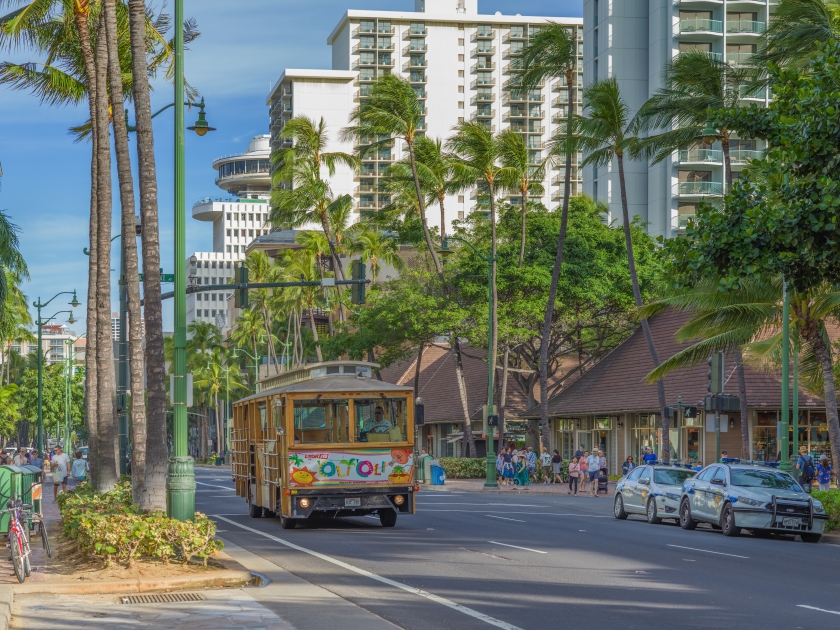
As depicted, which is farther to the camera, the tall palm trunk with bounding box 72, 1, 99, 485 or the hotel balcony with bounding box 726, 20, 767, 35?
the hotel balcony with bounding box 726, 20, 767, 35

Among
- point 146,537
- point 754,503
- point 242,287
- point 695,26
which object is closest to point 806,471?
point 754,503

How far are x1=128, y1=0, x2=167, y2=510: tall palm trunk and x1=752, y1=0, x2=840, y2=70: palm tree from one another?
50.6 feet

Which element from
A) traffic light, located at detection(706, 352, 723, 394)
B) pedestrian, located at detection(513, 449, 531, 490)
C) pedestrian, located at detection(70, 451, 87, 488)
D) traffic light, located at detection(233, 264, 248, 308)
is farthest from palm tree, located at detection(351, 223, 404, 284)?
traffic light, located at detection(706, 352, 723, 394)

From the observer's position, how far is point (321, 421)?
22.7 m

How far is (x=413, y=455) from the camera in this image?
23.1m

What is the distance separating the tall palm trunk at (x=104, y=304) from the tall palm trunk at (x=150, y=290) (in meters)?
4.96

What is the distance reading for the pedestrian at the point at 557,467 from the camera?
160 ft

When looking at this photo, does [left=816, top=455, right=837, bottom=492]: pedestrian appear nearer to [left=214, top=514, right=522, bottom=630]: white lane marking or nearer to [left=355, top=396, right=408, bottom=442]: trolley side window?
[left=355, top=396, right=408, bottom=442]: trolley side window

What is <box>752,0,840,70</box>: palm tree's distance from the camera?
2683 cm

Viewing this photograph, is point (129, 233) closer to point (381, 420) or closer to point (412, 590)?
point (381, 420)

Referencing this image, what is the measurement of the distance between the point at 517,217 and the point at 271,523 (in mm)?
32801

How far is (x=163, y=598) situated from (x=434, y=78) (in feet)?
429

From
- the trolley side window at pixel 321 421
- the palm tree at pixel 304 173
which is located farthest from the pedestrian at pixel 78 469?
the palm tree at pixel 304 173

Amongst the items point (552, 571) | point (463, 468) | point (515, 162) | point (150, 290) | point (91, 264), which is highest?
point (515, 162)
